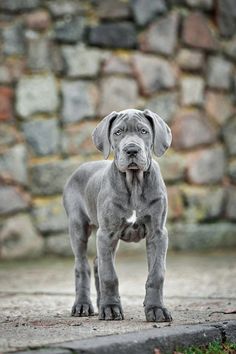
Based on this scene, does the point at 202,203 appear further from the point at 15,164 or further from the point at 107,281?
the point at 107,281

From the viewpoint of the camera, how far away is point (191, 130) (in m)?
9.90

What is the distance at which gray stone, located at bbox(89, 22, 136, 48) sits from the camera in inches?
372

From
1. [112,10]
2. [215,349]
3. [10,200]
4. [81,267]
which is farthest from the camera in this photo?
[112,10]

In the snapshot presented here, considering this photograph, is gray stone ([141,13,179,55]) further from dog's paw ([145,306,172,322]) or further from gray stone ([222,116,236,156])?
dog's paw ([145,306,172,322])

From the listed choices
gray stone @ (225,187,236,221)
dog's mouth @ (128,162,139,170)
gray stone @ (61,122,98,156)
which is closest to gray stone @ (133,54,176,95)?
gray stone @ (61,122,98,156)

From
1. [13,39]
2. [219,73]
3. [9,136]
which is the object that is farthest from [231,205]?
[13,39]

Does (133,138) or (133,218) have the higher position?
(133,138)

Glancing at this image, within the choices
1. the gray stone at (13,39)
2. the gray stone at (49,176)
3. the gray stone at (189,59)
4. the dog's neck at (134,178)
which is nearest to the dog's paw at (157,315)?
A: the dog's neck at (134,178)

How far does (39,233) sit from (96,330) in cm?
456

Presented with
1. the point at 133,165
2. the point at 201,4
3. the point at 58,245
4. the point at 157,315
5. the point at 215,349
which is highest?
the point at 201,4

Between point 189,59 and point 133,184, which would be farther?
point 189,59

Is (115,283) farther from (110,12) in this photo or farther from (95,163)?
(110,12)

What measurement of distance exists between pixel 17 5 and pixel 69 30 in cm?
62

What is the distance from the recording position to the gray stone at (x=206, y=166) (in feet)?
32.3
